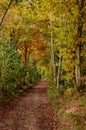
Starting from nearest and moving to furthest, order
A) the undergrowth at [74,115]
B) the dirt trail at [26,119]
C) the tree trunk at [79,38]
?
the undergrowth at [74,115] < the dirt trail at [26,119] < the tree trunk at [79,38]

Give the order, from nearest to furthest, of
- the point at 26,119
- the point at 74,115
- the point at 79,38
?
the point at 74,115 < the point at 26,119 < the point at 79,38

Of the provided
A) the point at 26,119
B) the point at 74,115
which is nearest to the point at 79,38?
the point at 26,119

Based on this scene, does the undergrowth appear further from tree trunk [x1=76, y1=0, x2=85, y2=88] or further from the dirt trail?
tree trunk [x1=76, y1=0, x2=85, y2=88]

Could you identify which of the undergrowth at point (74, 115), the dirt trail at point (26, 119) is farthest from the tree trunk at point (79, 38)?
the dirt trail at point (26, 119)

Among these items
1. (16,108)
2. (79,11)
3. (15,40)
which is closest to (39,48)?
(15,40)

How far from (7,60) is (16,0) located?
805 cm

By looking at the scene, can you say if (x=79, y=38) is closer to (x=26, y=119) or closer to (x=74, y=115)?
(x=26, y=119)

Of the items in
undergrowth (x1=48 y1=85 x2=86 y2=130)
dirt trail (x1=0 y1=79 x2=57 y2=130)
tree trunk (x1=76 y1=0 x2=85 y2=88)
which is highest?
tree trunk (x1=76 y1=0 x2=85 y2=88)

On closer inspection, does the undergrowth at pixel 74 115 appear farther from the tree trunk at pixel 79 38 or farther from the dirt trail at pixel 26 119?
the tree trunk at pixel 79 38

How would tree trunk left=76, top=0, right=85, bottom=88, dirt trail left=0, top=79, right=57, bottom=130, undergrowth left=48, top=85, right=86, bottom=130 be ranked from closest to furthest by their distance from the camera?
undergrowth left=48, top=85, right=86, bottom=130
dirt trail left=0, top=79, right=57, bottom=130
tree trunk left=76, top=0, right=85, bottom=88

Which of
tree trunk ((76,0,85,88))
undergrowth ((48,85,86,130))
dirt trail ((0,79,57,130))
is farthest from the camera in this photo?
tree trunk ((76,0,85,88))

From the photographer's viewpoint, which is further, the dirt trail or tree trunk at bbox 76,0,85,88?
tree trunk at bbox 76,0,85,88

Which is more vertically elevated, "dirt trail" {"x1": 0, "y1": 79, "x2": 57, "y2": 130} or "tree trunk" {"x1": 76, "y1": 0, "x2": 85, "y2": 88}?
"tree trunk" {"x1": 76, "y1": 0, "x2": 85, "y2": 88}

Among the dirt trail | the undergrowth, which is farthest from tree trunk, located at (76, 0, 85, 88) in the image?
the dirt trail
